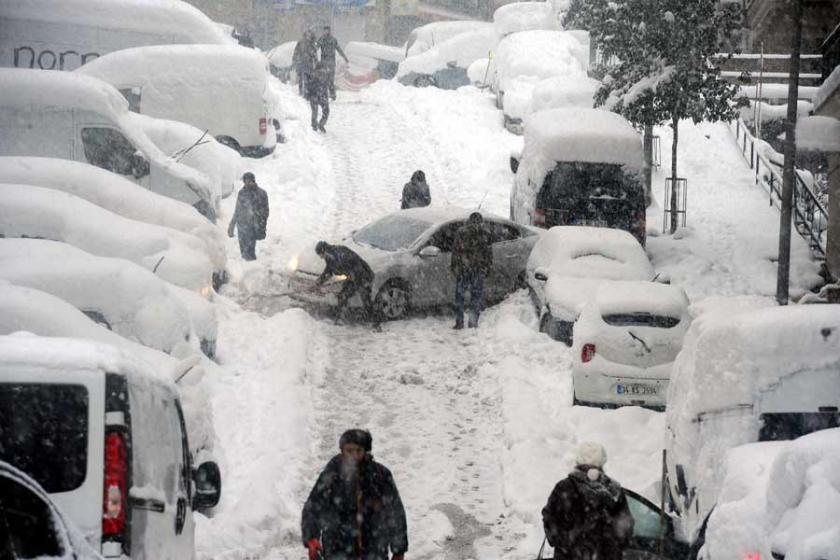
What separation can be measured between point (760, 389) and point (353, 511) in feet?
8.80

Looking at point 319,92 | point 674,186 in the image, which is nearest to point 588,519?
point 674,186

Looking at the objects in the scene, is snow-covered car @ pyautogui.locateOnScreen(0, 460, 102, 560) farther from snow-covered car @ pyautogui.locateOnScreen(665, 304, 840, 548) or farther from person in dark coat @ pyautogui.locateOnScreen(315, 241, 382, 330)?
person in dark coat @ pyautogui.locateOnScreen(315, 241, 382, 330)

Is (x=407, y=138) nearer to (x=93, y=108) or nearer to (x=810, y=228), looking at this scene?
(x=810, y=228)

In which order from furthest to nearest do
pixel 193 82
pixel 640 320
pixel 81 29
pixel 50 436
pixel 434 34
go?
pixel 434 34 → pixel 81 29 → pixel 193 82 → pixel 640 320 → pixel 50 436

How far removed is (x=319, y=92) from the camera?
29.5 meters

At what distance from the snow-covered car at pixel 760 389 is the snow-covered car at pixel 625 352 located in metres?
4.73

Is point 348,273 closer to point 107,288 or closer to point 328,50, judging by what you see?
point 107,288

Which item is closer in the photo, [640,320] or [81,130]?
[640,320]

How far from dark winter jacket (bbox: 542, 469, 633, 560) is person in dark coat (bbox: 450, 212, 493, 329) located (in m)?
9.30

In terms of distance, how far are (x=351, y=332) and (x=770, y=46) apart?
21.4 meters

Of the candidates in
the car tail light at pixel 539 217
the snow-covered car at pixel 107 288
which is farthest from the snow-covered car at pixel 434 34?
the snow-covered car at pixel 107 288

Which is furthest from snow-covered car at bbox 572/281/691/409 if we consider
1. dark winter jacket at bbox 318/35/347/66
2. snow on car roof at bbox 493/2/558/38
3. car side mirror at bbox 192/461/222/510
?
snow on car roof at bbox 493/2/558/38

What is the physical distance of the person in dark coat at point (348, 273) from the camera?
16.8 metres

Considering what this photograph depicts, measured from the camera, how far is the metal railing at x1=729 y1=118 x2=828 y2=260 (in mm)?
23734
